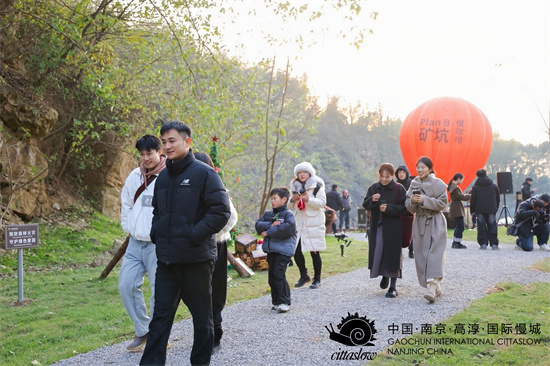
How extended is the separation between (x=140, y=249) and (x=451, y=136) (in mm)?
19670

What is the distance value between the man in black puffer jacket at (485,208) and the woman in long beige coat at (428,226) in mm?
6572

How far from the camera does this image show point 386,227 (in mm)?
7328

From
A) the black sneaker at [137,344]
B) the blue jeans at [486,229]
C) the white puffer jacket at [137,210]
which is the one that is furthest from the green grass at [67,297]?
the blue jeans at [486,229]

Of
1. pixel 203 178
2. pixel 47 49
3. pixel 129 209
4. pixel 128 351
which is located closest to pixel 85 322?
pixel 128 351

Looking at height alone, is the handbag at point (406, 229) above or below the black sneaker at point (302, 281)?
above

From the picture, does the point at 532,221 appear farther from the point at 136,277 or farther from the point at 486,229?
the point at 136,277

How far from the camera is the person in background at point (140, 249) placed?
16.1 feet

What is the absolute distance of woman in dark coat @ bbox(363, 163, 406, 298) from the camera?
7.18 metres

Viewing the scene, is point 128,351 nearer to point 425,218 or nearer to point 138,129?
point 425,218

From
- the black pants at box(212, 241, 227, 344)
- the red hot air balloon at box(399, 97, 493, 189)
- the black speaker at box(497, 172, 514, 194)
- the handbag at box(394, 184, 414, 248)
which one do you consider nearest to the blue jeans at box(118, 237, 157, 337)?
the black pants at box(212, 241, 227, 344)

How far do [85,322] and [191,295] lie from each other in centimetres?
337

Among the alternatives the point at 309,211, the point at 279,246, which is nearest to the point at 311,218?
the point at 309,211

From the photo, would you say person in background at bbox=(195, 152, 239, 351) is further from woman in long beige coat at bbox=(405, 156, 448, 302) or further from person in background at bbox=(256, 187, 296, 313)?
woman in long beige coat at bbox=(405, 156, 448, 302)

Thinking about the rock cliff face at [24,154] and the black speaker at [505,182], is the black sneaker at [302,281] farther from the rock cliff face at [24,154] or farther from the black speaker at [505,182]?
the black speaker at [505,182]
